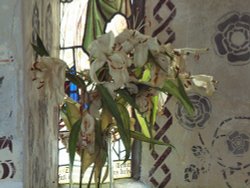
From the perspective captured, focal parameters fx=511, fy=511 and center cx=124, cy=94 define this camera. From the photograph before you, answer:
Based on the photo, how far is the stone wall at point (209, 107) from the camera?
114 cm

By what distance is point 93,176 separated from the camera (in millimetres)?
921

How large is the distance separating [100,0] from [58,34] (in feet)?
0.42

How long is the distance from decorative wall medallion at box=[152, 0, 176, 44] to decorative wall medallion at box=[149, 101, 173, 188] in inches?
6.5

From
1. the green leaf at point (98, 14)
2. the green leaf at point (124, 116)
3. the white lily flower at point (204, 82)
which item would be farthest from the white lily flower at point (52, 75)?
the green leaf at point (98, 14)

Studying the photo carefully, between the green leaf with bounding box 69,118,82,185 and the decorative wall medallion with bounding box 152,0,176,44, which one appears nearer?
the green leaf with bounding box 69,118,82,185

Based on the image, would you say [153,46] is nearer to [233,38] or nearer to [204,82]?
[204,82]

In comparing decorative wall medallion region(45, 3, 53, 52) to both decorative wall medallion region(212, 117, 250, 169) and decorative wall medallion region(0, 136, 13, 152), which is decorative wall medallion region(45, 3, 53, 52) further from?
decorative wall medallion region(212, 117, 250, 169)

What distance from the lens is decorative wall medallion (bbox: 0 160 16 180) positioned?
80 cm

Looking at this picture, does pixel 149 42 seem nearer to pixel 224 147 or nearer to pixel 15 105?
pixel 15 105

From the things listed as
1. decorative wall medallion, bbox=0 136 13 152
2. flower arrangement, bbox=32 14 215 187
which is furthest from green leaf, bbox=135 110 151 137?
decorative wall medallion, bbox=0 136 13 152

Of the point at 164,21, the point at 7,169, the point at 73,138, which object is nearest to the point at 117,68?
the point at 73,138

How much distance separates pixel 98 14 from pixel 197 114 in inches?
12.8

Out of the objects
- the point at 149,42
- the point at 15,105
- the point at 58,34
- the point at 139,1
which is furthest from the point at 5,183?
the point at 139,1

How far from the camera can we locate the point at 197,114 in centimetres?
116
